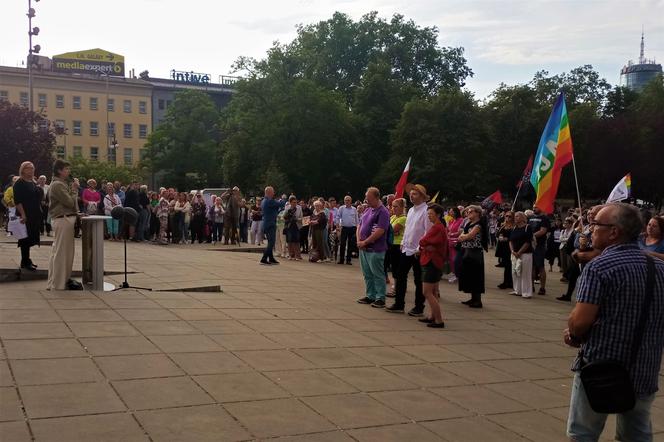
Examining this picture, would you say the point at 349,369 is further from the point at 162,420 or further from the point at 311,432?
the point at 162,420

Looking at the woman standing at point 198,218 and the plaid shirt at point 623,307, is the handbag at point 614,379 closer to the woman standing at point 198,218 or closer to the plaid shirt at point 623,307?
the plaid shirt at point 623,307

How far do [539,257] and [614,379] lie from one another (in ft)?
38.8

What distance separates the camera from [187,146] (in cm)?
7169

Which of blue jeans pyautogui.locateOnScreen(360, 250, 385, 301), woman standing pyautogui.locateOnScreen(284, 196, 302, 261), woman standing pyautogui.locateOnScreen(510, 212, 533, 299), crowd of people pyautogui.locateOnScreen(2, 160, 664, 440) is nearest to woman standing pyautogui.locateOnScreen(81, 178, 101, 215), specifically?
crowd of people pyautogui.locateOnScreen(2, 160, 664, 440)

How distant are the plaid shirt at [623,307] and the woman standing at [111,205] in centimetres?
1653

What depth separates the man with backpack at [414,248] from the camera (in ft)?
31.5

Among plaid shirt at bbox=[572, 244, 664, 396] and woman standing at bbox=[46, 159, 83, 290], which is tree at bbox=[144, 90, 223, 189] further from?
plaid shirt at bbox=[572, 244, 664, 396]

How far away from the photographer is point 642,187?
52344 millimetres

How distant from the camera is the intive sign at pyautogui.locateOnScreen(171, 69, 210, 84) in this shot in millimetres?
104562

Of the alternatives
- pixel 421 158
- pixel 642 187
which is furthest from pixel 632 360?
pixel 642 187

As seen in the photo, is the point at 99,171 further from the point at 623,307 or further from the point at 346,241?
the point at 623,307

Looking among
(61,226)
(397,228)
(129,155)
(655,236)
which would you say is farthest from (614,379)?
(129,155)

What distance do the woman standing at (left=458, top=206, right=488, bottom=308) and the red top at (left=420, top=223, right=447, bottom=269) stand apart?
104 inches

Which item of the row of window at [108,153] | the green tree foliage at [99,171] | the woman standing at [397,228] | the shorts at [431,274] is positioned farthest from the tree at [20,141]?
the row of window at [108,153]
